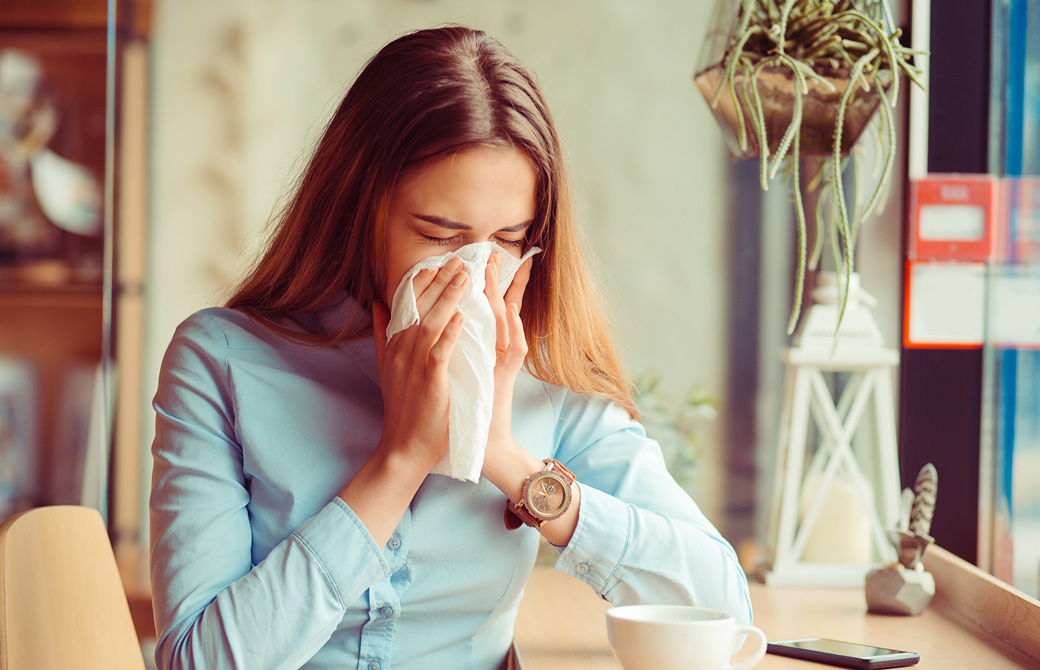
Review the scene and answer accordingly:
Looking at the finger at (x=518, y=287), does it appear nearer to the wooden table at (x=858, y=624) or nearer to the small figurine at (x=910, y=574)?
the wooden table at (x=858, y=624)

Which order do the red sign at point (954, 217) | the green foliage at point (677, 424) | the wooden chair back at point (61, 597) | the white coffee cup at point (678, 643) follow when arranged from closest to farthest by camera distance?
the white coffee cup at point (678, 643), the wooden chair back at point (61, 597), the red sign at point (954, 217), the green foliage at point (677, 424)

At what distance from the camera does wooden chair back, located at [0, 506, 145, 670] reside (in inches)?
31.7

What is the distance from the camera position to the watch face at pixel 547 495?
930mm

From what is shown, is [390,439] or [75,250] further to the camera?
[75,250]

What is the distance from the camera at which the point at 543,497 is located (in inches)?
36.9

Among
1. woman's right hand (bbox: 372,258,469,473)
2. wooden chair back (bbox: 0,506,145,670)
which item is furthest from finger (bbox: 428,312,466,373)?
wooden chair back (bbox: 0,506,145,670)

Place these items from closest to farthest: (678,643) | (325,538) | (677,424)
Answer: (678,643), (325,538), (677,424)

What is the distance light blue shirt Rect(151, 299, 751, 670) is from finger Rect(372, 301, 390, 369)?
98 millimetres

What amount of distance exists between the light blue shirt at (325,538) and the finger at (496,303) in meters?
0.15

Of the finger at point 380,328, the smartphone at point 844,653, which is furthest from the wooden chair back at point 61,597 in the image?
the smartphone at point 844,653

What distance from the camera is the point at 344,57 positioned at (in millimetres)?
2158

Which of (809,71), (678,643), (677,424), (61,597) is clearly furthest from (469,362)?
(677,424)

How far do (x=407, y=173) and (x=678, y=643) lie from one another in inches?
20.6

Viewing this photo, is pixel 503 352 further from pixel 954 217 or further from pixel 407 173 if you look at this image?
pixel 954 217
